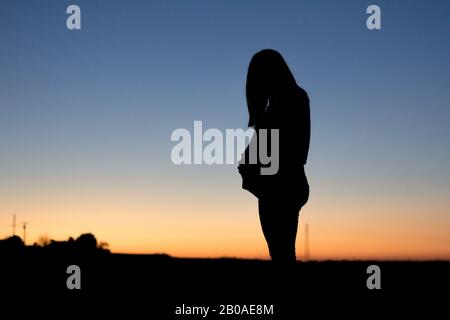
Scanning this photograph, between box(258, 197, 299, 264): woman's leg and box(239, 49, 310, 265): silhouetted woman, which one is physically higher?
box(239, 49, 310, 265): silhouetted woman

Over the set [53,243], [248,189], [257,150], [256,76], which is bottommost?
[53,243]

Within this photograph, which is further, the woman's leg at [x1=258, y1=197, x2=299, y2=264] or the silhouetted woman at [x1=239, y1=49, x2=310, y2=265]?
the woman's leg at [x1=258, y1=197, x2=299, y2=264]

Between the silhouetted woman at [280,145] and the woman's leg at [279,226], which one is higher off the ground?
the silhouetted woman at [280,145]

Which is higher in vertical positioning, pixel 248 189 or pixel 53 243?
pixel 248 189

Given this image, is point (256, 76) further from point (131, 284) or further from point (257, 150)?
point (131, 284)

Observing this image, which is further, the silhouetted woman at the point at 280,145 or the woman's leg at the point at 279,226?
the woman's leg at the point at 279,226

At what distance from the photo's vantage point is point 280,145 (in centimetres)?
577

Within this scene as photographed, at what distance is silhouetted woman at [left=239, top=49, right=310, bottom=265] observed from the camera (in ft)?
18.9

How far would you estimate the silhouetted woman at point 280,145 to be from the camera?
5.75 meters

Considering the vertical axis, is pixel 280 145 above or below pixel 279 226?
above

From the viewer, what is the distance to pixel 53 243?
212 feet
